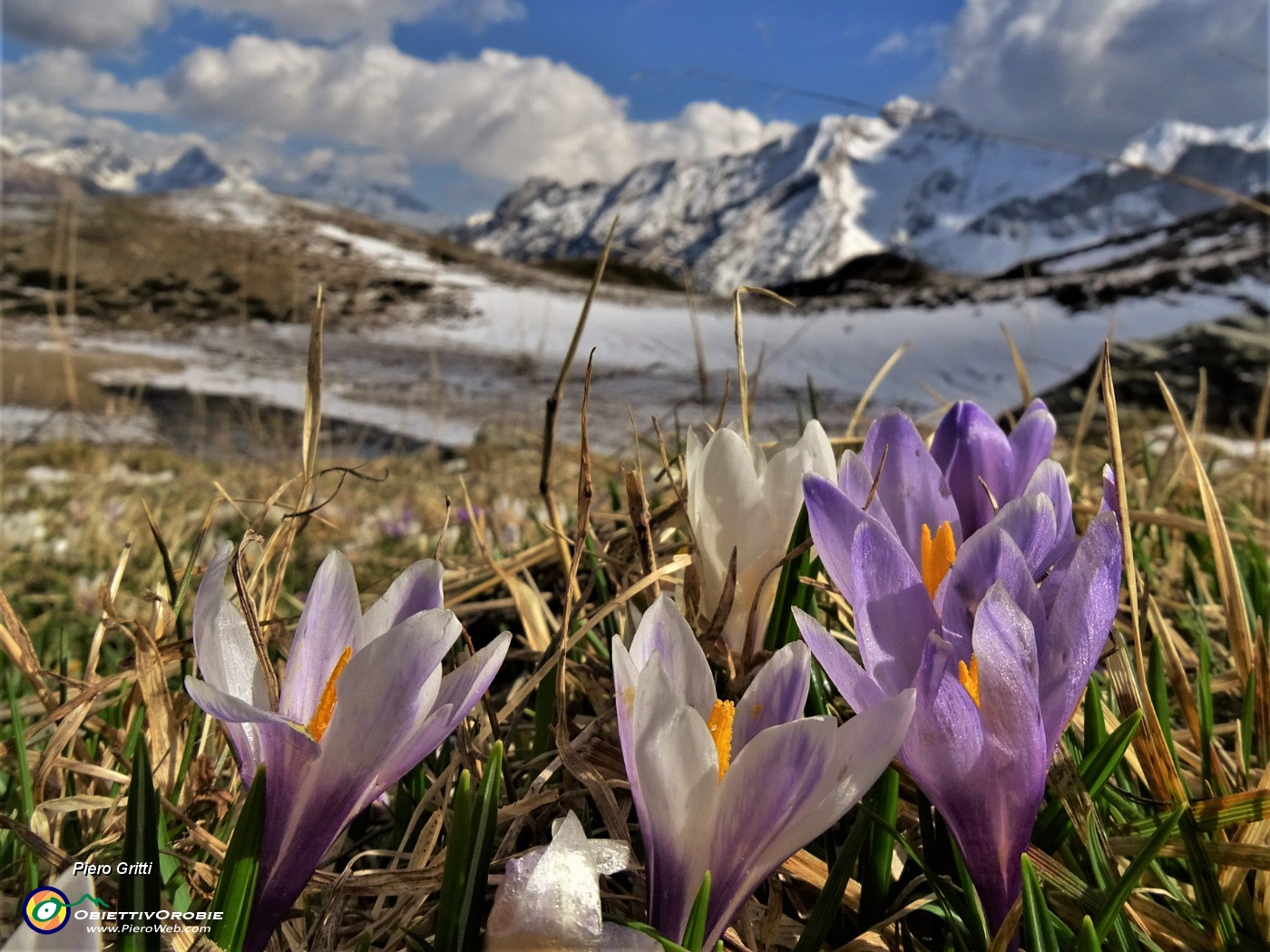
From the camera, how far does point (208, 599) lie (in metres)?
0.49

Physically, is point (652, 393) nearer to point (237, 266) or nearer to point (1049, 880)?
point (1049, 880)

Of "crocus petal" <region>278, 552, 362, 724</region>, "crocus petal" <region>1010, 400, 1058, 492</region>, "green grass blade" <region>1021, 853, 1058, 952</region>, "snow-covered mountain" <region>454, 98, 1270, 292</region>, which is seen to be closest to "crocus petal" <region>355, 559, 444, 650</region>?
"crocus petal" <region>278, 552, 362, 724</region>

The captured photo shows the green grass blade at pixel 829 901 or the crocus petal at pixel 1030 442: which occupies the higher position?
the crocus petal at pixel 1030 442

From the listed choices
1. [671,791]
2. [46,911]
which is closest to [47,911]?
[46,911]

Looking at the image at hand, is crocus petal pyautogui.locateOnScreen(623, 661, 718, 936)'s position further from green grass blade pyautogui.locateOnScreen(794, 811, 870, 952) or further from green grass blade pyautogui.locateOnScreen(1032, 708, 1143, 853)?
green grass blade pyautogui.locateOnScreen(1032, 708, 1143, 853)

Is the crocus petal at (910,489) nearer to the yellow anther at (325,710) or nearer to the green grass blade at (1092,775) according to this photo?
the green grass blade at (1092,775)

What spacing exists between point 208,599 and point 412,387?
718cm

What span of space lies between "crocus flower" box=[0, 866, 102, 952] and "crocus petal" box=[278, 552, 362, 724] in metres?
0.15

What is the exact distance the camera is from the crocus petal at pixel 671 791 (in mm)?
420

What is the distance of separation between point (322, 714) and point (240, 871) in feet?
0.27

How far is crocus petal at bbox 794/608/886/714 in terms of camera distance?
0.45 m

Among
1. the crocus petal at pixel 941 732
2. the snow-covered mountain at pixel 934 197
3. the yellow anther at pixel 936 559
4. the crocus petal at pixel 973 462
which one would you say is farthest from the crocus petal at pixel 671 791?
the snow-covered mountain at pixel 934 197

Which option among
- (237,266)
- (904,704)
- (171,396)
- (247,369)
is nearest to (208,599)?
(904,704)

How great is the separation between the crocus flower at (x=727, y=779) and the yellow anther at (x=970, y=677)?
0.08m
